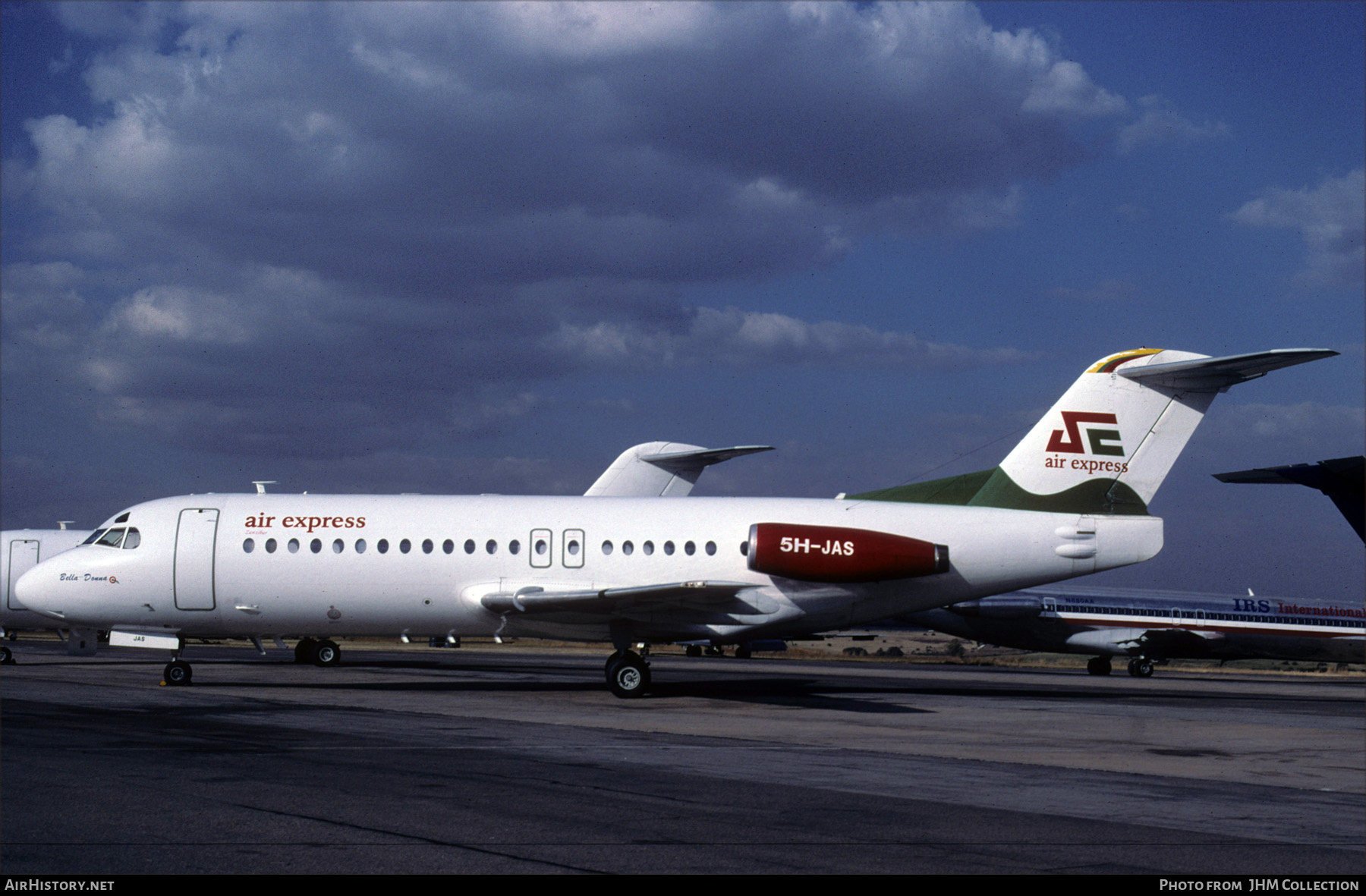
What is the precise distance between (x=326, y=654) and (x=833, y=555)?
17426mm

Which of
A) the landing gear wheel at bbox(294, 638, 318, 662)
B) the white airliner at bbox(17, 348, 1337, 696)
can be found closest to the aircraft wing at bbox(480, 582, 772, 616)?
the white airliner at bbox(17, 348, 1337, 696)

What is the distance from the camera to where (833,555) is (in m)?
22.0

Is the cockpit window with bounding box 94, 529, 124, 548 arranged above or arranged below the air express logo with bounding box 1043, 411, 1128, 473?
below

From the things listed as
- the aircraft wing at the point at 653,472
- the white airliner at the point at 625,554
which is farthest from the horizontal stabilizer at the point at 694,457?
the white airliner at the point at 625,554

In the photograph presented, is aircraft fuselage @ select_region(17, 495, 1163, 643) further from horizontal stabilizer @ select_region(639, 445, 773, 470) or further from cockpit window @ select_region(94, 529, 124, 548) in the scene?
horizontal stabilizer @ select_region(639, 445, 773, 470)

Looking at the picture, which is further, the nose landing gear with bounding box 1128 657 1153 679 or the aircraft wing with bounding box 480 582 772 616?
the nose landing gear with bounding box 1128 657 1153 679

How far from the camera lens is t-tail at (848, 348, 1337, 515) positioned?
74.2ft

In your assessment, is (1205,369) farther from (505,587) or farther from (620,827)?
(620,827)

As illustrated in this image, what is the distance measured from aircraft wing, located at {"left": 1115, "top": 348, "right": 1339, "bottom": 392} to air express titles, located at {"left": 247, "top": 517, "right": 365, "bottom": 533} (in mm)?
15277

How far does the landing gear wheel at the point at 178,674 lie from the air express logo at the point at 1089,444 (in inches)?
692

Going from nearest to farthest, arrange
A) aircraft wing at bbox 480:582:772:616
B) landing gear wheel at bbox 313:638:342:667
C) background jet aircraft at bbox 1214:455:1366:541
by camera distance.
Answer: background jet aircraft at bbox 1214:455:1366:541, aircraft wing at bbox 480:582:772:616, landing gear wheel at bbox 313:638:342:667

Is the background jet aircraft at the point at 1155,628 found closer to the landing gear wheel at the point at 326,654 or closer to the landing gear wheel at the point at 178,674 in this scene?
the landing gear wheel at the point at 326,654
